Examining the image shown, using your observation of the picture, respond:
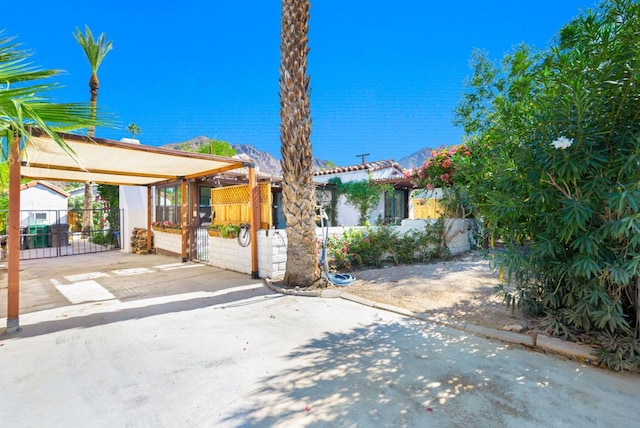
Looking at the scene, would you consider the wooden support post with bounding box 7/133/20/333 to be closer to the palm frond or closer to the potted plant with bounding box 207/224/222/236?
the potted plant with bounding box 207/224/222/236

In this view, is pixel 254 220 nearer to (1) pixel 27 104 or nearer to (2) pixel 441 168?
(1) pixel 27 104

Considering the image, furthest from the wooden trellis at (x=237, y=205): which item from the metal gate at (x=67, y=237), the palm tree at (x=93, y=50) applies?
the palm tree at (x=93, y=50)

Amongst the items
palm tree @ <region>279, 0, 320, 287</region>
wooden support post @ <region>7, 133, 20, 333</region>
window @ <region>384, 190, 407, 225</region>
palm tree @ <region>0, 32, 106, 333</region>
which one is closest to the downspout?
palm tree @ <region>279, 0, 320, 287</region>

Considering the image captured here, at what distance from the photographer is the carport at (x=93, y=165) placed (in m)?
4.26

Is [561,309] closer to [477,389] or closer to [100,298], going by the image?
[477,389]

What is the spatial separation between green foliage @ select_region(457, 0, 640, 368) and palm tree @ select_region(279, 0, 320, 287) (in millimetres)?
3554

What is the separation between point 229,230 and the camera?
8.23 metres

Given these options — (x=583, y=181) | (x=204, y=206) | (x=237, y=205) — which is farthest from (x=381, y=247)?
(x=204, y=206)

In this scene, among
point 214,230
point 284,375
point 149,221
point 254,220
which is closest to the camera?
point 284,375

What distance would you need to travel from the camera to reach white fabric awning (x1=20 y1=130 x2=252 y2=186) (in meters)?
5.34

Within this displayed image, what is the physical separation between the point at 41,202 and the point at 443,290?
108ft

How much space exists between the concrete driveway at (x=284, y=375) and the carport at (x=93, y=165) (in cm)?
121

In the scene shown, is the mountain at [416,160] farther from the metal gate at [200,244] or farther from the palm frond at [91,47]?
the palm frond at [91,47]

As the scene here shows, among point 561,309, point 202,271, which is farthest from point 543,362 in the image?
point 202,271
